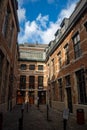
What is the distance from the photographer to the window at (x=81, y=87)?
11284 millimetres

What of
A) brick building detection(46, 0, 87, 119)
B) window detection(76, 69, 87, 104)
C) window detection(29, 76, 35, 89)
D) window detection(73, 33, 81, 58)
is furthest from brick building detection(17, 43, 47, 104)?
window detection(73, 33, 81, 58)

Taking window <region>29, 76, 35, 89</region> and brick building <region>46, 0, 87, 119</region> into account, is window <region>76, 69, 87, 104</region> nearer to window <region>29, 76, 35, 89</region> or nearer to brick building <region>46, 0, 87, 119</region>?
brick building <region>46, 0, 87, 119</region>

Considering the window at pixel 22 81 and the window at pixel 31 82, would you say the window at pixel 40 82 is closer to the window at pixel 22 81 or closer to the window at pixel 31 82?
the window at pixel 31 82

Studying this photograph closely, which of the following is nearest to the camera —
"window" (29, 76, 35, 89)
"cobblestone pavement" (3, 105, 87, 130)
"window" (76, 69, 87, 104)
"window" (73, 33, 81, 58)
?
"cobblestone pavement" (3, 105, 87, 130)

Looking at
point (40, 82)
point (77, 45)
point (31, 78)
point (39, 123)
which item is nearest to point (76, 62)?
point (77, 45)

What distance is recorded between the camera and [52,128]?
742 cm

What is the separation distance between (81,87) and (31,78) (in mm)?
19319

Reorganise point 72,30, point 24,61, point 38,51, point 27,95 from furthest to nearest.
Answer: point 38,51, point 24,61, point 27,95, point 72,30

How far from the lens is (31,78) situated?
30203mm

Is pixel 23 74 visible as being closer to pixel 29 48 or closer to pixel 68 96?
pixel 29 48

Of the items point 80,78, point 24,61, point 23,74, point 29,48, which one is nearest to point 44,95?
point 23,74

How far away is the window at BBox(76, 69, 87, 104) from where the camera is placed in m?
11.3

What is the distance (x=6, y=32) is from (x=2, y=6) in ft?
8.78

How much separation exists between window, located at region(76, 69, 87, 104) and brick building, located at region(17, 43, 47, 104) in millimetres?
17879
